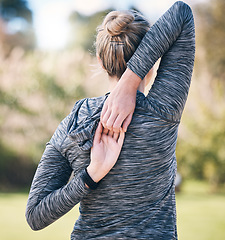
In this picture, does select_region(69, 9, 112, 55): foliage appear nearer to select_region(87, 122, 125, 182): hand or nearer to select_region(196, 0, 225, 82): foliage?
select_region(196, 0, 225, 82): foliage

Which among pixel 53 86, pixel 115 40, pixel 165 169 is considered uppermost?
pixel 53 86

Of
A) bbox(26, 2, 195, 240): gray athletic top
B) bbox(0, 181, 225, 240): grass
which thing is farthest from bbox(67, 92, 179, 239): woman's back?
bbox(0, 181, 225, 240): grass

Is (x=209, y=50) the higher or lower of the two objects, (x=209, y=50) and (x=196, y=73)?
the higher

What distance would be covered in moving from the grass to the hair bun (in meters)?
4.14

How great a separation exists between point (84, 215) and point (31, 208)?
0.53 ft

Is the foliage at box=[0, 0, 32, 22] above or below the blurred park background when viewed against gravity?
above

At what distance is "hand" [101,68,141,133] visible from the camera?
3.18ft

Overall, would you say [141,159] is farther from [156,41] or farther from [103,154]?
[156,41]

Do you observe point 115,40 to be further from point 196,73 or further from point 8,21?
point 8,21

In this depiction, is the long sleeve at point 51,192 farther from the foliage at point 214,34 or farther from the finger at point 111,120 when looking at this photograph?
the foliage at point 214,34

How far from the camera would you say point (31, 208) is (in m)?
1.05

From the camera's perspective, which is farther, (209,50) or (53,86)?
(209,50)

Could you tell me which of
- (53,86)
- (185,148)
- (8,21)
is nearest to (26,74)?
(53,86)

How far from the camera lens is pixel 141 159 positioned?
100 centimetres
